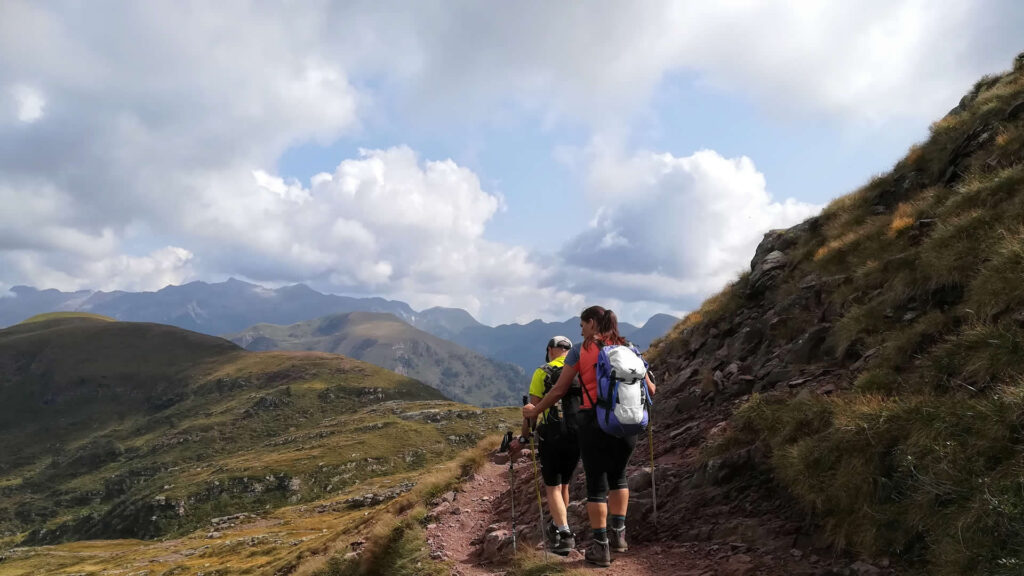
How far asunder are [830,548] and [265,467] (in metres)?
175

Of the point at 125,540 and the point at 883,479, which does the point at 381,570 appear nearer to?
the point at 883,479

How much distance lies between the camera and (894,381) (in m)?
9.96

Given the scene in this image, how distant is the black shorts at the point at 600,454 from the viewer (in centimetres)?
839

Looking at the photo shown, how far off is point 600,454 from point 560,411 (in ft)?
4.93

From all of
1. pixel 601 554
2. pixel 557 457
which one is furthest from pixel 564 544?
pixel 557 457

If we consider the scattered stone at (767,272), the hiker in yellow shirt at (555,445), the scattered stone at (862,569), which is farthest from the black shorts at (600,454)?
the scattered stone at (767,272)

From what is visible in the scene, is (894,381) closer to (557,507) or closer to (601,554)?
(601,554)

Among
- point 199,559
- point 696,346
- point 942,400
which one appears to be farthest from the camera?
point 199,559

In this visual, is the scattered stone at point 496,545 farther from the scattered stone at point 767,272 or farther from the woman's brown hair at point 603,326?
the scattered stone at point 767,272

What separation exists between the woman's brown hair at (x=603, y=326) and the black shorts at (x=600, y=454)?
1217mm

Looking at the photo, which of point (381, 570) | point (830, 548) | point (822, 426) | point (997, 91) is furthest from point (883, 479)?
point (997, 91)

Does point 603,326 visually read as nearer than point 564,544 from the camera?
Yes

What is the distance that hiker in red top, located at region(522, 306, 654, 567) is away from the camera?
8.44 meters

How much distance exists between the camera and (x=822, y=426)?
32.2ft
